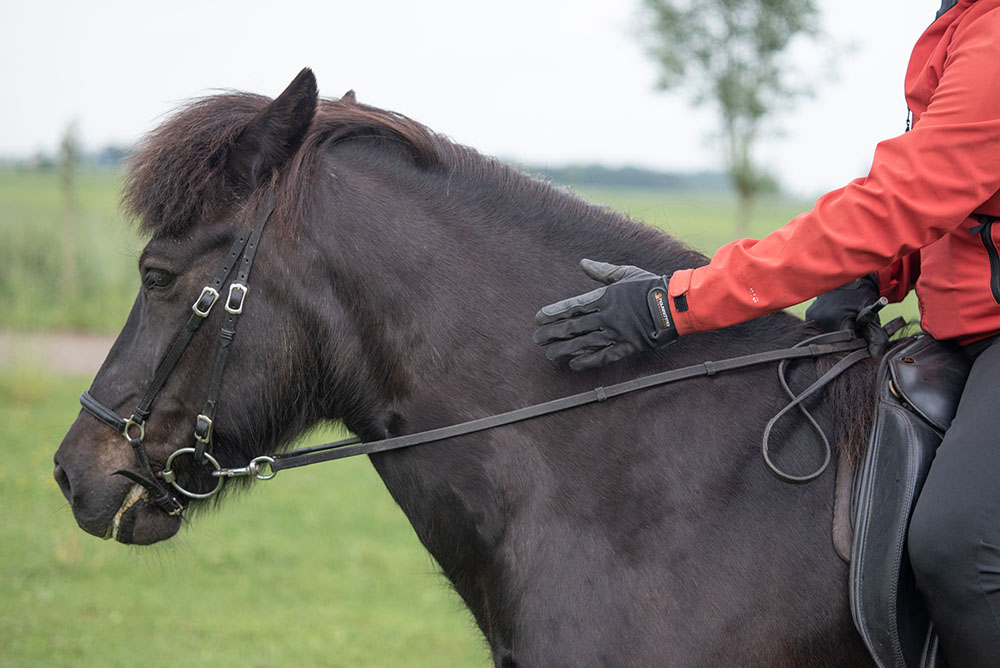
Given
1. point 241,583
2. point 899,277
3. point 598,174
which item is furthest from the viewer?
point 241,583

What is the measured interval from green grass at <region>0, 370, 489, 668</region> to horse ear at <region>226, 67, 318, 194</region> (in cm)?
242

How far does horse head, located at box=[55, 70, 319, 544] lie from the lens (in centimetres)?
235

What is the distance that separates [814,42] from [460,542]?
13992 mm

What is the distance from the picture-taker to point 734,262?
2.03 m

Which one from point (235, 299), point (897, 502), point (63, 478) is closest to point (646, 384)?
point (897, 502)

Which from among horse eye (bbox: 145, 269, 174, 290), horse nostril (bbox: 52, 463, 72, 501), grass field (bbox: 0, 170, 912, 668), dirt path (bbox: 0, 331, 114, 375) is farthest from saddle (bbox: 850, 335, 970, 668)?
dirt path (bbox: 0, 331, 114, 375)

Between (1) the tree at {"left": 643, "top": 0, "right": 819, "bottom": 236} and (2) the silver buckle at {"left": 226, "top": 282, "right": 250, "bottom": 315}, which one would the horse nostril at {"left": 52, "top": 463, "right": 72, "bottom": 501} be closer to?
(2) the silver buckle at {"left": 226, "top": 282, "right": 250, "bottom": 315}

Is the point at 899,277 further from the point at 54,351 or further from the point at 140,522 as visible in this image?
the point at 54,351

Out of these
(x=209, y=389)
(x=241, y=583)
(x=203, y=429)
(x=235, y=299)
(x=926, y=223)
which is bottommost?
(x=241, y=583)

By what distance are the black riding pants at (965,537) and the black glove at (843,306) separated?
1.62 feet

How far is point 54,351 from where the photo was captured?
12719 mm

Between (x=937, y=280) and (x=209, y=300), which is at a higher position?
(x=937, y=280)

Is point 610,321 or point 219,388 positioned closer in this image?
point 610,321

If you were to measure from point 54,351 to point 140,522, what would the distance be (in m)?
11.6
